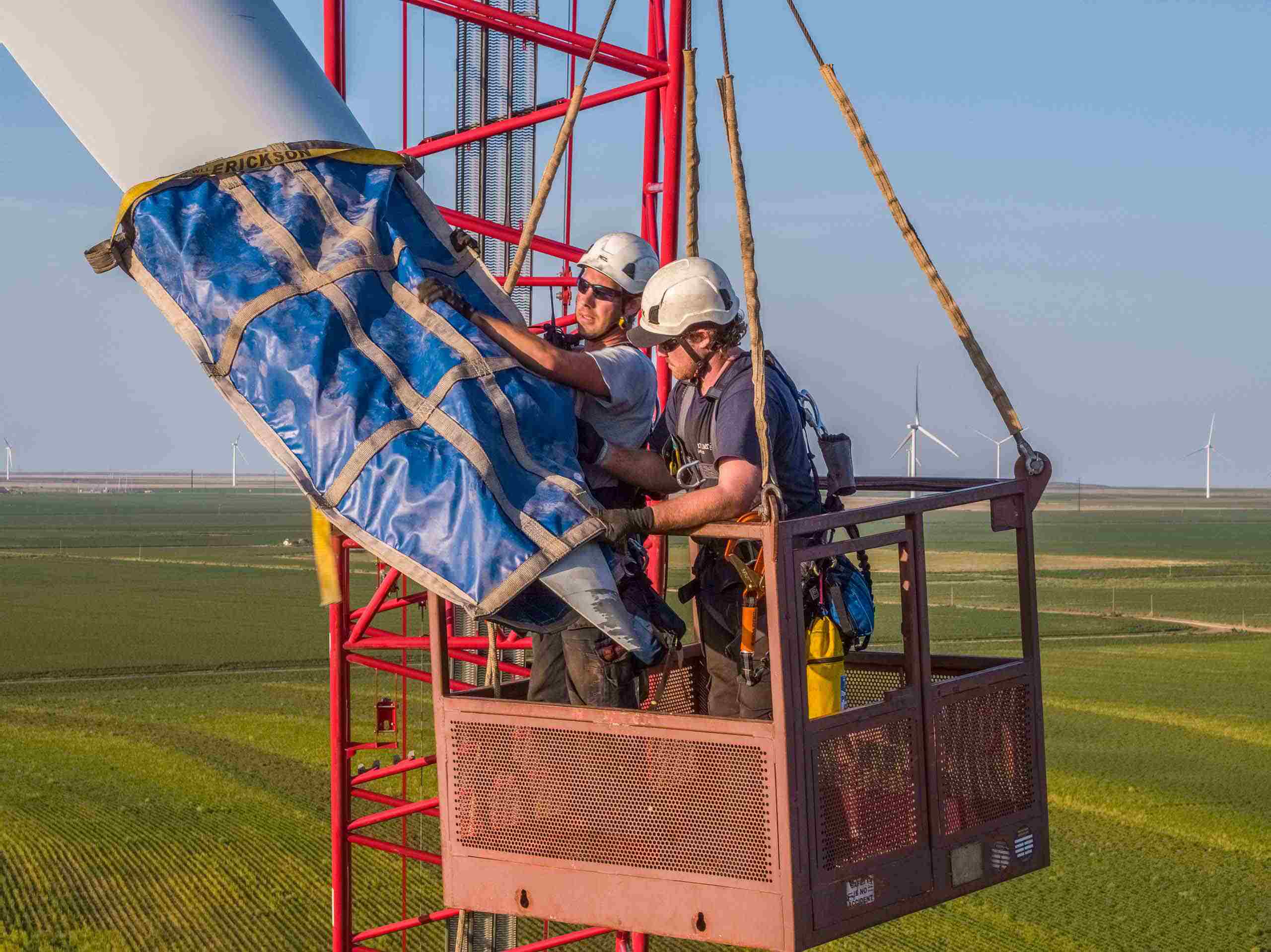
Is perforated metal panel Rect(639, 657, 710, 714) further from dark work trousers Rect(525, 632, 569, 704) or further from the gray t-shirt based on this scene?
the gray t-shirt

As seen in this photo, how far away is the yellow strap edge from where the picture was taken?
21.4 feet

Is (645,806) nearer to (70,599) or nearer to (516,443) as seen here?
(516,443)

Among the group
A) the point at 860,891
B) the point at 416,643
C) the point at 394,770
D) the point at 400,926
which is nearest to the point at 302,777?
the point at 400,926

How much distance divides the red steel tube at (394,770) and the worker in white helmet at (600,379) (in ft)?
16.3

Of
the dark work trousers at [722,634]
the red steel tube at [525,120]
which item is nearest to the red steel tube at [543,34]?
the red steel tube at [525,120]

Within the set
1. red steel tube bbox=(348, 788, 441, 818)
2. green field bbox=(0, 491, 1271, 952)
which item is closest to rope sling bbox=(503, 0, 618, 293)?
red steel tube bbox=(348, 788, 441, 818)

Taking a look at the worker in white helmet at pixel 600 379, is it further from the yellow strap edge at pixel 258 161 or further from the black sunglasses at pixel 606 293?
the yellow strap edge at pixel 258 161

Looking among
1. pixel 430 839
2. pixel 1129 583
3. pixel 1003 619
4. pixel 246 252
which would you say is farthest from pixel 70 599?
pixel 246 252

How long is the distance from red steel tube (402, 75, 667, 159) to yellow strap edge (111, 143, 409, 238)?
5.42 m

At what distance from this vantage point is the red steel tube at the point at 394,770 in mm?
11570

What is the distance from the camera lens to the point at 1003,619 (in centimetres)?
5647

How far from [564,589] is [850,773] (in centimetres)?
127

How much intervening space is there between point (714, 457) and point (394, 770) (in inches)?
264

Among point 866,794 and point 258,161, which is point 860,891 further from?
point 258,161
